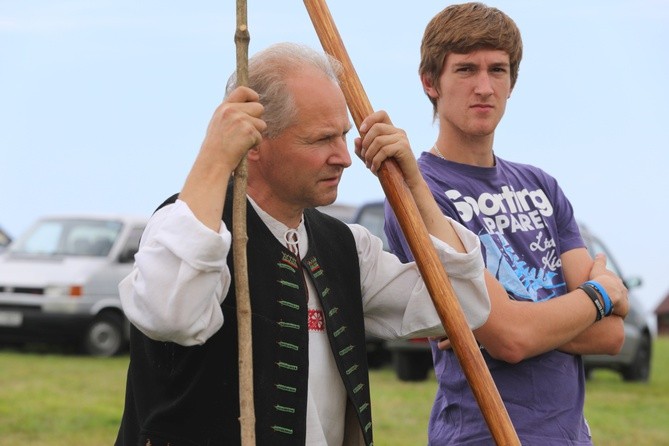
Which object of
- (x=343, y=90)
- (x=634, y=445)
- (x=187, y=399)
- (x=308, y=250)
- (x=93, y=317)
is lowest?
(x=93, y=317)

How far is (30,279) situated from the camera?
16.3 metres

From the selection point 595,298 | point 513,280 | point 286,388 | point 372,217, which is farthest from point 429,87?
point 372,217

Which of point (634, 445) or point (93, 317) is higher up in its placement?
point (634, 445)

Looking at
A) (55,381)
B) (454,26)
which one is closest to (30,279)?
(55,381)

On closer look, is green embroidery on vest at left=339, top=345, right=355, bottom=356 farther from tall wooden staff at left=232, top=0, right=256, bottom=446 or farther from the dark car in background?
the dark car in background

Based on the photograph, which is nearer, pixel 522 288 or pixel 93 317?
pixel 522 288

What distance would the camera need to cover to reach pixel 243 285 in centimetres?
287

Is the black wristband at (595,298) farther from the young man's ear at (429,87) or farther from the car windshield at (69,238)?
the car windshield at (69,238)

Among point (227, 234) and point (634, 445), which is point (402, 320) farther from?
point (634, 445)

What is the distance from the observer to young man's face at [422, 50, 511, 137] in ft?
13.1

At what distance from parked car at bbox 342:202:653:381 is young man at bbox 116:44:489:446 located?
10.1 m

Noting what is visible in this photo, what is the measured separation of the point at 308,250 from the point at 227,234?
20.3 inches

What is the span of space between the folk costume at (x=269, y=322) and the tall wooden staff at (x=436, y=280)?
100 millimetres

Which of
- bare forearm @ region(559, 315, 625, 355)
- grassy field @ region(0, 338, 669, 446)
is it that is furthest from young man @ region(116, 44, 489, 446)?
grassy field @ region(0, 338, 669, 446)
